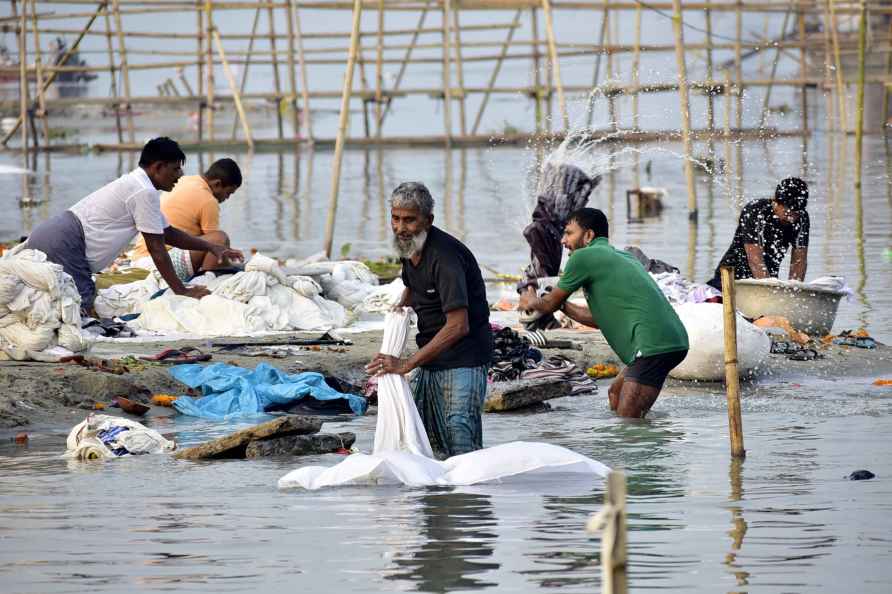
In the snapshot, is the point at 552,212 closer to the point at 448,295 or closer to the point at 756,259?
the point at 756,259

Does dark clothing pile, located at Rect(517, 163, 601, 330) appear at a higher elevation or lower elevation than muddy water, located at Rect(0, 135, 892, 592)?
higher

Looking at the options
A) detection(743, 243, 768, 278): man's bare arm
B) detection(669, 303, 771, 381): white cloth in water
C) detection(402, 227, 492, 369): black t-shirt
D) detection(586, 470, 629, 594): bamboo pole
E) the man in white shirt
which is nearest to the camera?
detection(586, 470, 629, 594): bamboo pole

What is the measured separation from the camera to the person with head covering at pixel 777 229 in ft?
31.4

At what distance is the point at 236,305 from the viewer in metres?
9.48

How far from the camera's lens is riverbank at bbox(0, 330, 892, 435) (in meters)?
7.58

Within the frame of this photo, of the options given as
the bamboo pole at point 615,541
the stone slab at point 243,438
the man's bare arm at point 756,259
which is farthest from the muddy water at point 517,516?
the bamboo pole at point 615,541

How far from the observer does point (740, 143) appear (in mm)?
28297

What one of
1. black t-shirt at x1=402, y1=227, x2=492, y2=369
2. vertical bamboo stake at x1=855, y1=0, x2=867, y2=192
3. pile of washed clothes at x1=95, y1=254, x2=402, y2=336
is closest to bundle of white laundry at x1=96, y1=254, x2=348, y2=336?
pile of washed clothes at x1=95, y1=254, x2=402, y2=336

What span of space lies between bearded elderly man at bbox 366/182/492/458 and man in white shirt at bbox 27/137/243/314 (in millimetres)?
3101

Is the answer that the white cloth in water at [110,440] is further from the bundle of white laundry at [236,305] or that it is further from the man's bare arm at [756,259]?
the man's bare arm at [756,259]

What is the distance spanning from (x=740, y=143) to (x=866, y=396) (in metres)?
20.7

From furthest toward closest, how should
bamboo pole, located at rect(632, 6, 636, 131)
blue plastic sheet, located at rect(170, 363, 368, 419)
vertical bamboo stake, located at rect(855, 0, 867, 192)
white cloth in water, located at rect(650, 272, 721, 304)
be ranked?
bamboo pole, located at rect(632, 6, 636, 131), vertical bamboo stake, located at rect(855, 0, 867, 192), white cloth in water, located at rect(650, 272, 721, 304), blue plastic sheet, located at rect(170, 363, 368, 419)

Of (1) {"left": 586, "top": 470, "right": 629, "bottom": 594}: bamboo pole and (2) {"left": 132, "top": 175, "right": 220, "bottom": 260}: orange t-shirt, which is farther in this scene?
(2) {"left": 132, "top": 175, "right": 220, "bottom": 260}: orange t-shirt

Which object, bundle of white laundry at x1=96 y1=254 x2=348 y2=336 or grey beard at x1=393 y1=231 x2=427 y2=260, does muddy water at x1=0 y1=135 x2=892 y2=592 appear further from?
bundle of white laundry at x1=96 y1=254 x2=348 y2=336
